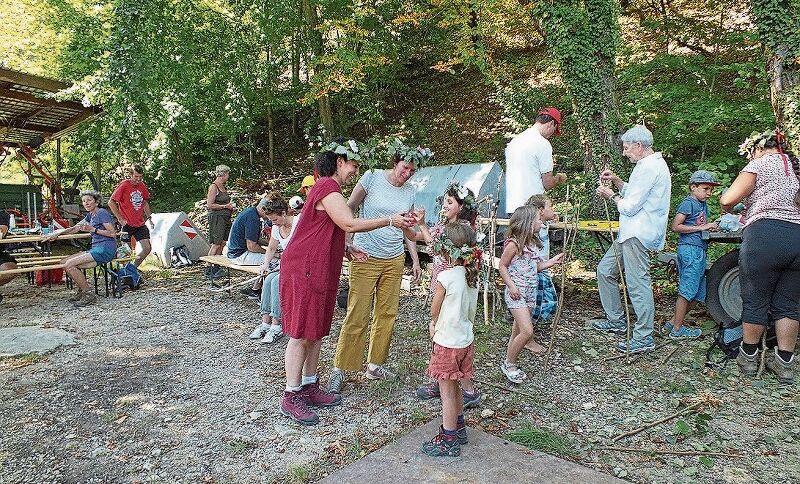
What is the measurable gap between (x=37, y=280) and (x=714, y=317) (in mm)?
9202

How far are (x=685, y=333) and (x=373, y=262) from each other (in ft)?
10.4

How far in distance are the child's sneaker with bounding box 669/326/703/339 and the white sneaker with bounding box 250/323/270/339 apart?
3.94 m

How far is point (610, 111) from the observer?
8266 mm

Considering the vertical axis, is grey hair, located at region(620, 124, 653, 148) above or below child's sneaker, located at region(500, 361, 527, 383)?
above

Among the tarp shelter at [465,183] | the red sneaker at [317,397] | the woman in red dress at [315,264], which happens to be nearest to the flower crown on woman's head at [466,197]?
the woman in red dress at [315,264]

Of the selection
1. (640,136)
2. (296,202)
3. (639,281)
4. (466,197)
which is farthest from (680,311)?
(296,202)

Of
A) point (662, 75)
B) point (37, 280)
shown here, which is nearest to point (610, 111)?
point (662, 75)

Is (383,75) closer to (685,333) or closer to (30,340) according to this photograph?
(30,340)


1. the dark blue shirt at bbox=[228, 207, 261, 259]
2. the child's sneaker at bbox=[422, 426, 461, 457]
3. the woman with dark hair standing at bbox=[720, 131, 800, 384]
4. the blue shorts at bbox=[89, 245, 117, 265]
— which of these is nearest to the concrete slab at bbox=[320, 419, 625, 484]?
the child's sneaker at bbox=[422, 426, 461, 457]

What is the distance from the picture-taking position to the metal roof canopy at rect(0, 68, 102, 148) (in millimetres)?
9656

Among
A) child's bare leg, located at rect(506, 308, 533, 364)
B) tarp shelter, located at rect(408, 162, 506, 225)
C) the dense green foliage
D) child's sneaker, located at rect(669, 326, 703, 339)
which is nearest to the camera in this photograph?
child's bare leg, located at rect(506, 308, 533, 364)

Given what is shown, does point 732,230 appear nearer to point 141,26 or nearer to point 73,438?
point 73,438

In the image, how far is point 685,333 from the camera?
17.0ft

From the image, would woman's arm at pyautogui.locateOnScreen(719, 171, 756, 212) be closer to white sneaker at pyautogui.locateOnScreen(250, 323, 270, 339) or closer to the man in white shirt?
the man in white shirt
